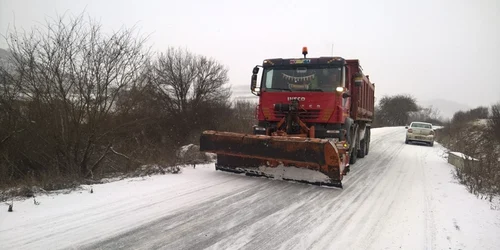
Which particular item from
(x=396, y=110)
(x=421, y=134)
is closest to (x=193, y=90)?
(x=421, y=134)

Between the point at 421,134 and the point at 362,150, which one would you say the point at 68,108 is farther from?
the point at 421,134

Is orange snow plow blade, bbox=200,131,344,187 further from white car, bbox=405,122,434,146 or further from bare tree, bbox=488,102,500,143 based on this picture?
white car, bbox=405,122,434,146

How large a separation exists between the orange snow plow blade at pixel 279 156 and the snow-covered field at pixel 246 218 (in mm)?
258

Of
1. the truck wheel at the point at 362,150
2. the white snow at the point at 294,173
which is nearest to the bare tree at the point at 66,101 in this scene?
the white snow at the point at 294,173

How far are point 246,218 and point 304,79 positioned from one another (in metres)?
4.37

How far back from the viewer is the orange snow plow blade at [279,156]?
574 cm

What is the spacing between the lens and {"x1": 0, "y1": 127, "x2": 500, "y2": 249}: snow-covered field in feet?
10.9

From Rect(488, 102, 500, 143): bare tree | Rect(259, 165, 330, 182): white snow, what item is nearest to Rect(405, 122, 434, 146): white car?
Rect(488, 102, 500, 143): bare tree

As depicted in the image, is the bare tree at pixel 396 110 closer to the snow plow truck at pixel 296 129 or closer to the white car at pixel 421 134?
the white car at pixel 421 134

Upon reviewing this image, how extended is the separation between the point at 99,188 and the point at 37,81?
3.32 m

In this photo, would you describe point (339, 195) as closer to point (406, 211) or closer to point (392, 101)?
point (406, 211)

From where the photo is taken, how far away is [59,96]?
22.9 feet

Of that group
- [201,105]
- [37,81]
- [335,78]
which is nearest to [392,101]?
[201,105]

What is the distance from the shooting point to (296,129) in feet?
24.1
